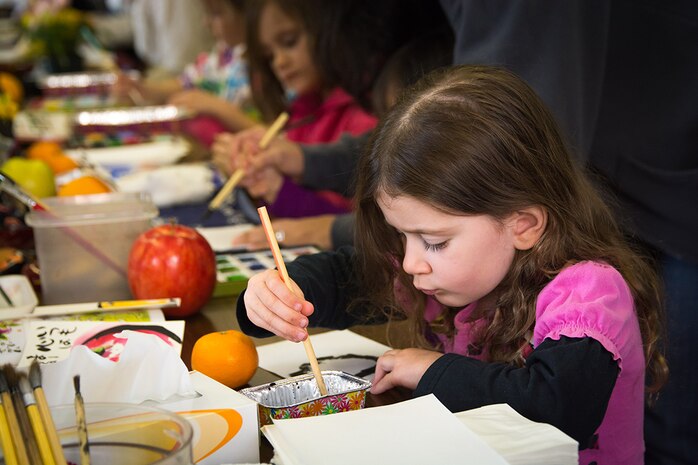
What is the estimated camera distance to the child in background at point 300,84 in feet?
6.96

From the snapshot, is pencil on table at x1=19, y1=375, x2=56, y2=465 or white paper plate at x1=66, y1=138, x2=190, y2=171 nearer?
pencil on table at x1=19, y1=375, x2=56, y2=465

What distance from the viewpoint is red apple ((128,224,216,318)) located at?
4.33 feet

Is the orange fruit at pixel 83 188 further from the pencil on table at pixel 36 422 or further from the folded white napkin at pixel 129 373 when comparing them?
the pencil on table at pixel 36 422

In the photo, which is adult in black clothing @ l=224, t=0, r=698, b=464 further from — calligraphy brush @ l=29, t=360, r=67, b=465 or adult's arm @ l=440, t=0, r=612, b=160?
calligraphy brush @ l=29, t=360, r=67, b=465

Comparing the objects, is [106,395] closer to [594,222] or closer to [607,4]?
[594,222]

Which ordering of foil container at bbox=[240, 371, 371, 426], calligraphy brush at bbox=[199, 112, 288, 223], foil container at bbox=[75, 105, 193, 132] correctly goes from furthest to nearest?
foil container at bbox=[75, 105, 193, 132] → calligraphy brush at bbox=[199, 112, 288, 223] → foil container at bbox=[240, 371, 371, 426]

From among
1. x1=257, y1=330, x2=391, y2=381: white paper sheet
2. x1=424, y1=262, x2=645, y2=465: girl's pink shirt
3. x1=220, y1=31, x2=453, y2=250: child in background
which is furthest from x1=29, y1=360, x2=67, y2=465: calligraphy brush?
x1=220, y1=31, x2=453, y2=250: child in background

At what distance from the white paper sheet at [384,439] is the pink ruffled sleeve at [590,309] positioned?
0.71 ft

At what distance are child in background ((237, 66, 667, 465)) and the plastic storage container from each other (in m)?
0.35

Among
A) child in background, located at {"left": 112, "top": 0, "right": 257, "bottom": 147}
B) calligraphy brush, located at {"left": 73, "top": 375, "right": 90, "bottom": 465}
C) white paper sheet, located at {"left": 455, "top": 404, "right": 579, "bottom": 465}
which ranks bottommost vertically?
child in background, located at {"left": 112, "top": 0, "right": 257, "bottom": 147}

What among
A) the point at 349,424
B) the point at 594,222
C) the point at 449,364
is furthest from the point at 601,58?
the point at 349,424

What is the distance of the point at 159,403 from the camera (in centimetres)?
84

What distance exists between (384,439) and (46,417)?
0.95 feet

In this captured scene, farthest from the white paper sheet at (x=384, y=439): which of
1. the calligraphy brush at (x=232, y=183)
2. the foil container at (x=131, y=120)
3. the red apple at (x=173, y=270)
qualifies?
the foil container at (x=131, y=120)
